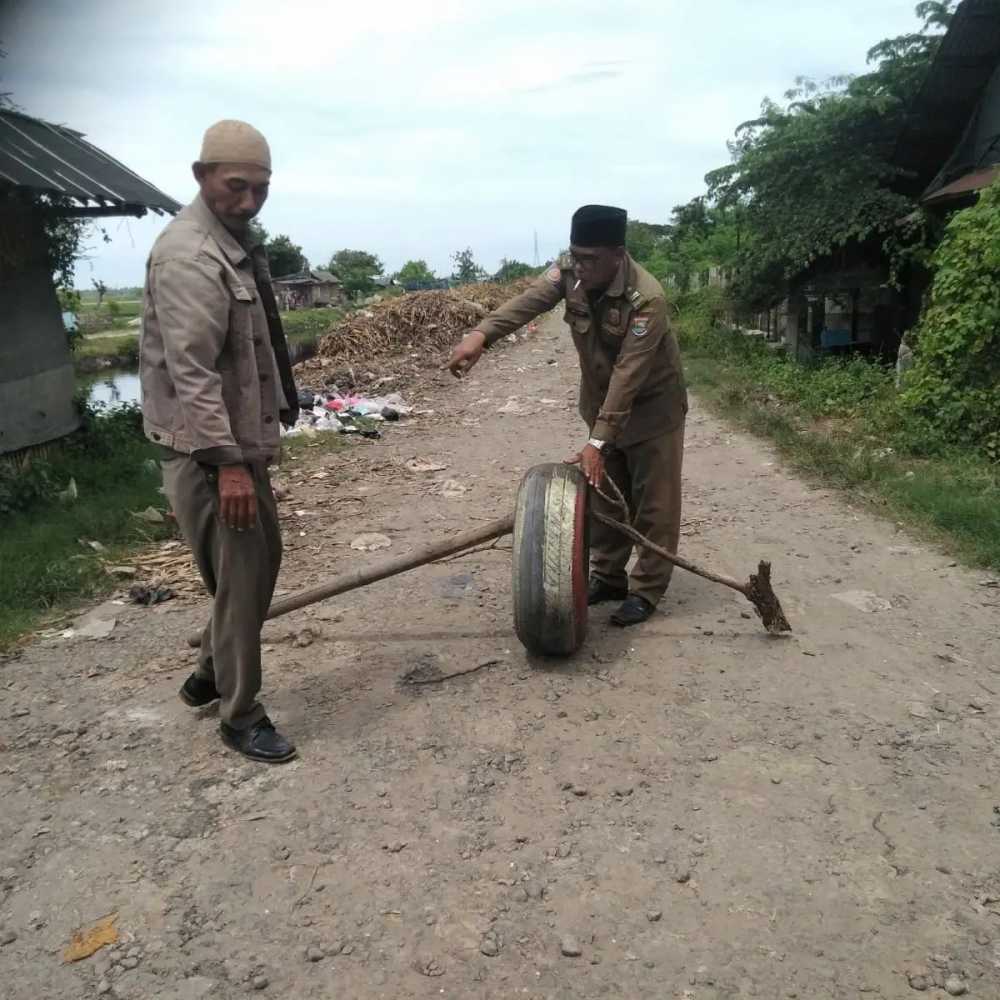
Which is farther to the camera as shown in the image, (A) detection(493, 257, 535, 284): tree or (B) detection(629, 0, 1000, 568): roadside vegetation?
(A) detection(493, 257, 535, 284): tree

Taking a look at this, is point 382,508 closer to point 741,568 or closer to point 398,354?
point 741,568

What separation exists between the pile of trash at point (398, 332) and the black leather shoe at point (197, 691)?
1184 centimetres

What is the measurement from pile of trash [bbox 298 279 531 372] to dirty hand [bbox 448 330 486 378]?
11.3m

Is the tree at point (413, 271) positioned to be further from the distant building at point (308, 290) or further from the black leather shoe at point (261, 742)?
the black leather shoe at point (261, 742)

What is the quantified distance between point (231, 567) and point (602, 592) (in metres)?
2.05

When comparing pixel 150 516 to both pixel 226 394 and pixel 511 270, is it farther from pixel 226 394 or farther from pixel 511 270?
pixel 511 270

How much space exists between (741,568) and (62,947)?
12.4 feet

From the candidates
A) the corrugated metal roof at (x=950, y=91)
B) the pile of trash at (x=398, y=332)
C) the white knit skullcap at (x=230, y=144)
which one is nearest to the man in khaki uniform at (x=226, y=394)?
the white knit skullcap at (x=230, y=144)

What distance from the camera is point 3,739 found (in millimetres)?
3367

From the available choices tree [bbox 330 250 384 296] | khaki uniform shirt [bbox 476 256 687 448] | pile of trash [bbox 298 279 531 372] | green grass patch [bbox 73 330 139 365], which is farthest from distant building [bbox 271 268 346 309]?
khaki uniform shirt [bbox 476 256 687 448]

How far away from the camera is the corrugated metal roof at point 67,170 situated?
21.5ft

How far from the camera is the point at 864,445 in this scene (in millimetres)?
7348

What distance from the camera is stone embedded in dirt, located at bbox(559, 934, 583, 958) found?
2141 mm

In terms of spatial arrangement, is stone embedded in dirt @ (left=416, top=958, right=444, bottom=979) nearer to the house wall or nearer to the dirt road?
the dirt road
